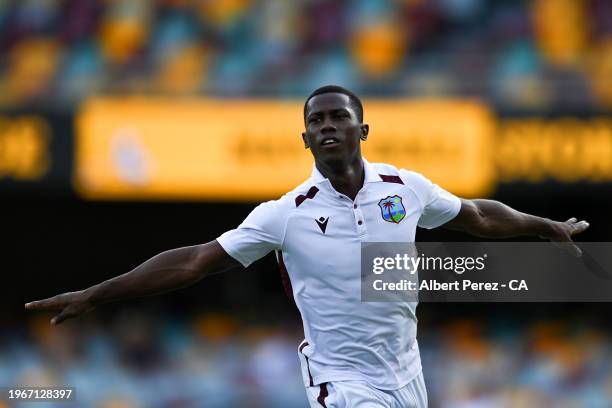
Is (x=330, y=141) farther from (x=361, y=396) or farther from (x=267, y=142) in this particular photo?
(x=267, y=142)

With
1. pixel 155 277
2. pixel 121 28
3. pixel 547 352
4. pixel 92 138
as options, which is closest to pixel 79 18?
pixel 121 28

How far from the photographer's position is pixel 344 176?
16.0 ft

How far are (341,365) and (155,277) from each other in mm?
878

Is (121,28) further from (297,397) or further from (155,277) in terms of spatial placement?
(155,277)

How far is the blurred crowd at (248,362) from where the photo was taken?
37.3ft

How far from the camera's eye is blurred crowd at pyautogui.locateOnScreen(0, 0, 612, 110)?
11.4m

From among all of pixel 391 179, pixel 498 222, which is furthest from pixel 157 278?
pixel 498 222

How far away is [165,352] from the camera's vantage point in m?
12.3

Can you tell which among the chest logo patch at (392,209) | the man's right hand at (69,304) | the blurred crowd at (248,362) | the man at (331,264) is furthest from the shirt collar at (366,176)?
the blurred crowd at (248,362)

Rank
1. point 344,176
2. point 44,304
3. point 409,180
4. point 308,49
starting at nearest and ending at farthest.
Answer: point 44,304
point 344,176
point 409,180
point 308,49

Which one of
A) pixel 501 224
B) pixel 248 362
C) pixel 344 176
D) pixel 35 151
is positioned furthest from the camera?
pixel 248 362

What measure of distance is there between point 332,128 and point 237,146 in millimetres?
6546

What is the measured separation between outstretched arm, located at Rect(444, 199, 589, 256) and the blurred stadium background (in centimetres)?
560

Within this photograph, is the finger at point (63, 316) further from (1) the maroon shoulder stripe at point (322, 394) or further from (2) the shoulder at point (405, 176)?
(2) the shoulder at point (405, 176)
